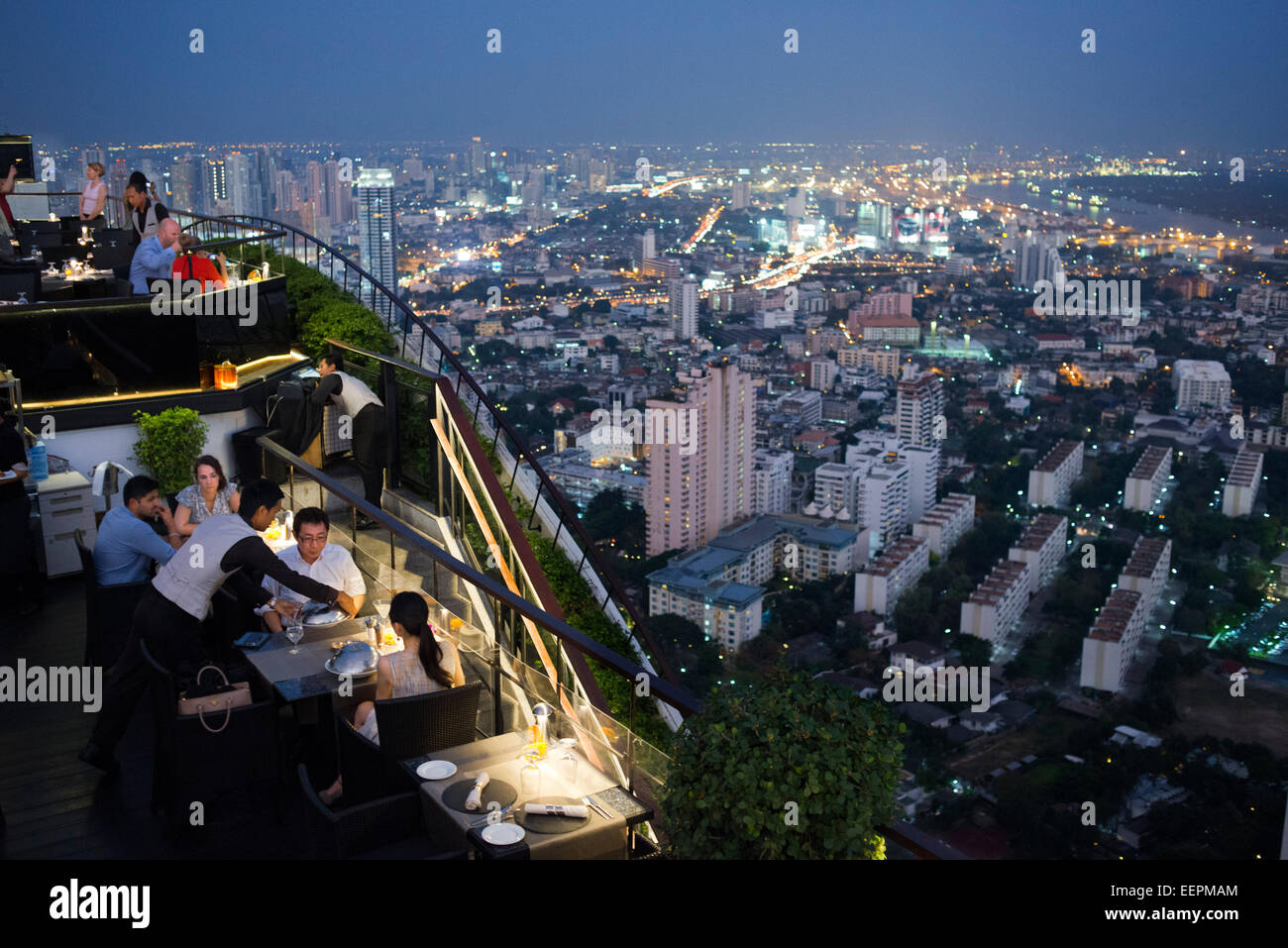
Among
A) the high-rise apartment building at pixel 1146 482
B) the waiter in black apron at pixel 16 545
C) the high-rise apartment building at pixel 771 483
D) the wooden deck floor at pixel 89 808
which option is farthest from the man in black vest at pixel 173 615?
the high-rise apartment building at pixel 1146 482

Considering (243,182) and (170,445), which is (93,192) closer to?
(170,445)

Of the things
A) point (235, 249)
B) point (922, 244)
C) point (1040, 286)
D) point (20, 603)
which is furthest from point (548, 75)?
point (20, 603)

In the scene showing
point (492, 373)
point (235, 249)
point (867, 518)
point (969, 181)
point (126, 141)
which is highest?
point (969, 181)

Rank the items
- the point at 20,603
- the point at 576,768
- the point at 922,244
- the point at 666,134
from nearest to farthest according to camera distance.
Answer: the point at 576,768
the point at 20,603
the point at 666,134
the point at 922,244

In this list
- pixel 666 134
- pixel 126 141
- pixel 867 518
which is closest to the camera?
pixel 126 141

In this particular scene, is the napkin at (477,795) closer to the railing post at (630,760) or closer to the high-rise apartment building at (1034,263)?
the railing post at (630,760)

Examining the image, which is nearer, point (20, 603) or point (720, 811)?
point (720, 811)

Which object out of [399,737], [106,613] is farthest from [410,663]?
[106,613]

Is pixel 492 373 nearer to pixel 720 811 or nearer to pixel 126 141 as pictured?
pixel 126 141
